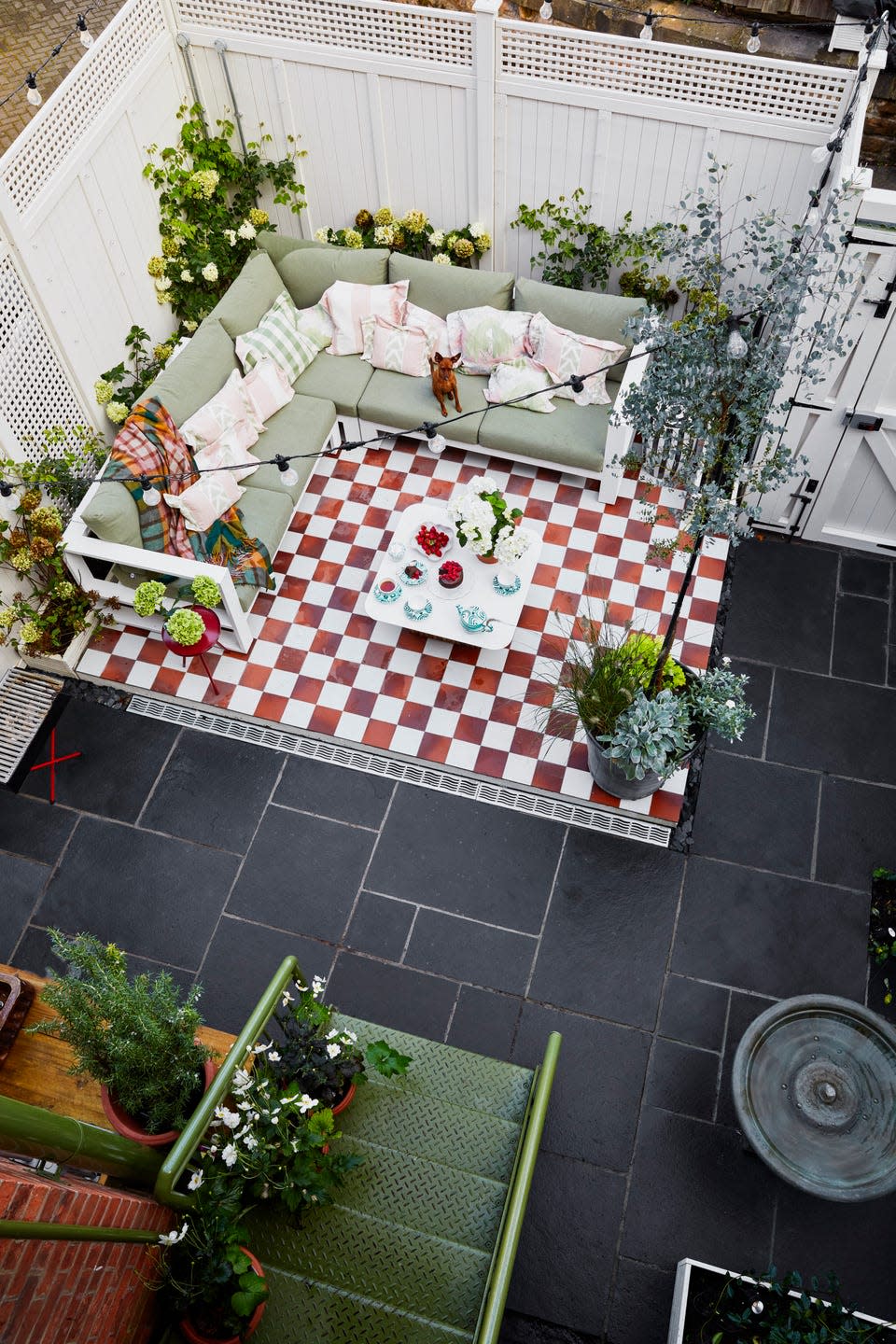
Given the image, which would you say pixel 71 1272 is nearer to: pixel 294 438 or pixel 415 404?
pixel 294 438

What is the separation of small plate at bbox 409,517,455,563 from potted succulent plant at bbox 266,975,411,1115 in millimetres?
3066

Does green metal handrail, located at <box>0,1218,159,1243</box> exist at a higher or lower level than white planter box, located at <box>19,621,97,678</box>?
lower

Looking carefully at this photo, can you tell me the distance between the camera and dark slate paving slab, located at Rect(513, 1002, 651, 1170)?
4883mm

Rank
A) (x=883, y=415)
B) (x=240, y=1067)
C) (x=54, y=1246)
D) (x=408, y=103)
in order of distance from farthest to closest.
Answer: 1. (x=408, y=103)
2. (x=883, y=415)
3. (x=240, y=1067)
4. (x=54, y=1246)

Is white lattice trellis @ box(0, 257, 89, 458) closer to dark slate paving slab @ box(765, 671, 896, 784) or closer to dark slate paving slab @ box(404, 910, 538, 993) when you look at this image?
dark slate paving slab @ box(404, 910, 538, 993)

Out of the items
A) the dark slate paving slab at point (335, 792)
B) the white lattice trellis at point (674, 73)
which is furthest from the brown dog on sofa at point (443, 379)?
the dark slate paving slab at point (335, 792)

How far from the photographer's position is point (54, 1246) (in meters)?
2.71

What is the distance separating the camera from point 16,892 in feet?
18.7

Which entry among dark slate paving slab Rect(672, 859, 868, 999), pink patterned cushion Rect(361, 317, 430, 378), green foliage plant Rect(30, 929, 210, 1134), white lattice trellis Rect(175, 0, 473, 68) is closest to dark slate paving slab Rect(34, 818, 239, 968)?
green foliage plant Rect(30, 929, 210, 1134)

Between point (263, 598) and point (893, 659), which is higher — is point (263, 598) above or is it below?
below

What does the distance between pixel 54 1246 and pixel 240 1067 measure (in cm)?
97

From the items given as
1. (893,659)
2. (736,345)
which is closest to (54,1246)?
(736,345)

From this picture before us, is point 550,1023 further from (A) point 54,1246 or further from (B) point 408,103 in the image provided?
(B) point 408,103

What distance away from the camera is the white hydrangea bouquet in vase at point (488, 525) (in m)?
5.99
